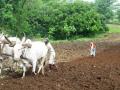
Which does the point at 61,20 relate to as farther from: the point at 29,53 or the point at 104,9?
the point at 29,53

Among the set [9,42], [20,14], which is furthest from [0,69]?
[20,14]

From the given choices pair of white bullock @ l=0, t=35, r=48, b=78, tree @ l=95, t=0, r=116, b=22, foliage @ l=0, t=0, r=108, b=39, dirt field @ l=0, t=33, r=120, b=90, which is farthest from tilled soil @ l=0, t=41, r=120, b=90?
tree @ l=95, t=0, r=116, b=22

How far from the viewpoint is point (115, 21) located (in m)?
73.7

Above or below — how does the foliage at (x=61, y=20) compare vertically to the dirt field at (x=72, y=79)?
above

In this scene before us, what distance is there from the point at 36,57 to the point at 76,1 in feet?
108

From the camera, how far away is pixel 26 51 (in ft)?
48.0

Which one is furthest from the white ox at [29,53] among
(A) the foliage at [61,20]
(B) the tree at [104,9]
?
(B) the tree at [104,9]

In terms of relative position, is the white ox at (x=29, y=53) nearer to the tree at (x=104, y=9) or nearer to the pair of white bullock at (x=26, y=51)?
the pair of white bullock at (x=26, y=51)

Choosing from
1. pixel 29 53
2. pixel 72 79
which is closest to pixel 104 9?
pixel 29 53

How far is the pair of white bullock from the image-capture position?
1445 cm

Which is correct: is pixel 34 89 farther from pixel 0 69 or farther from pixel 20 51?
pixel 0 69

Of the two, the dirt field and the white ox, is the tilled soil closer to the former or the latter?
the dirt field

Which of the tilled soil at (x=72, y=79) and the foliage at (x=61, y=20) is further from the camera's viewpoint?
the foliage at (x=61, y=20)

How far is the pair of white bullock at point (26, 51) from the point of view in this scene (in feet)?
47.4
